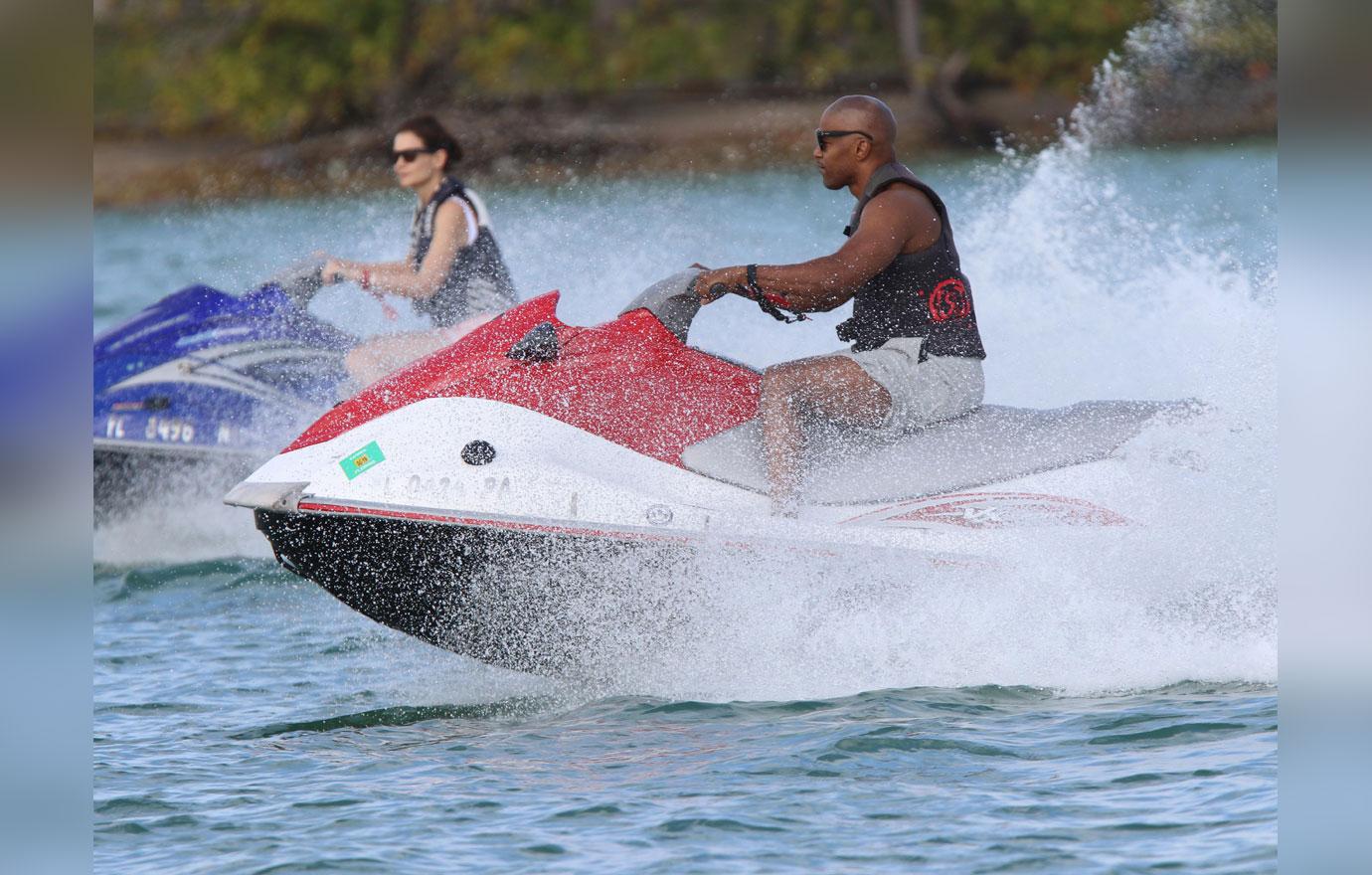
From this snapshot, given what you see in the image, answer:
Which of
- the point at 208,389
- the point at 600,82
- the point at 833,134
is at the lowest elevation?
the point at 208,389

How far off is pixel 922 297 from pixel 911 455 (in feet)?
1.48

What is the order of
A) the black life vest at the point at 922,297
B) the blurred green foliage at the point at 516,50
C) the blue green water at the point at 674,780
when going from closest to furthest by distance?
the blue green water at the point at 674,780 < the black life vest at the point at 922,297 < the blurred green foliage at the point at 516,50

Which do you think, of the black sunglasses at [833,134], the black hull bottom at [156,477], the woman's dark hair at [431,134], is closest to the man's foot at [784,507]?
the black sunglasses at [833,134]

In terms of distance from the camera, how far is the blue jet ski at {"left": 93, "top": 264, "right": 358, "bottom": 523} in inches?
313

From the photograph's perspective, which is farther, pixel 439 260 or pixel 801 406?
pixel 439 260

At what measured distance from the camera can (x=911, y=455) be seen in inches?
199

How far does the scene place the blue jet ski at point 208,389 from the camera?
7953 mm

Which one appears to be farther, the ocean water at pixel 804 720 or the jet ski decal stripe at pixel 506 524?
the jet ski decal stripe at pixel 506 524

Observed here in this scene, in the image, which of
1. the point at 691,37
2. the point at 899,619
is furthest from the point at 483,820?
the point at 691,37

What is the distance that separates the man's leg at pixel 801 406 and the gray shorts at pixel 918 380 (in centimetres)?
3

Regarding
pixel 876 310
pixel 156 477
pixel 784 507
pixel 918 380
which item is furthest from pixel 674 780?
pixel 156 477

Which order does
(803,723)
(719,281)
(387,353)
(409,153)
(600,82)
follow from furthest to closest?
(600,82), (387,353), (409,153), (719,281), (803,723)

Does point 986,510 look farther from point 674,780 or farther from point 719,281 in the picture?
point 674,780

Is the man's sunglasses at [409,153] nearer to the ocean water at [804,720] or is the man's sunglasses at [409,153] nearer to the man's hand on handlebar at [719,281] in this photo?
the ocean water at [804,720]
